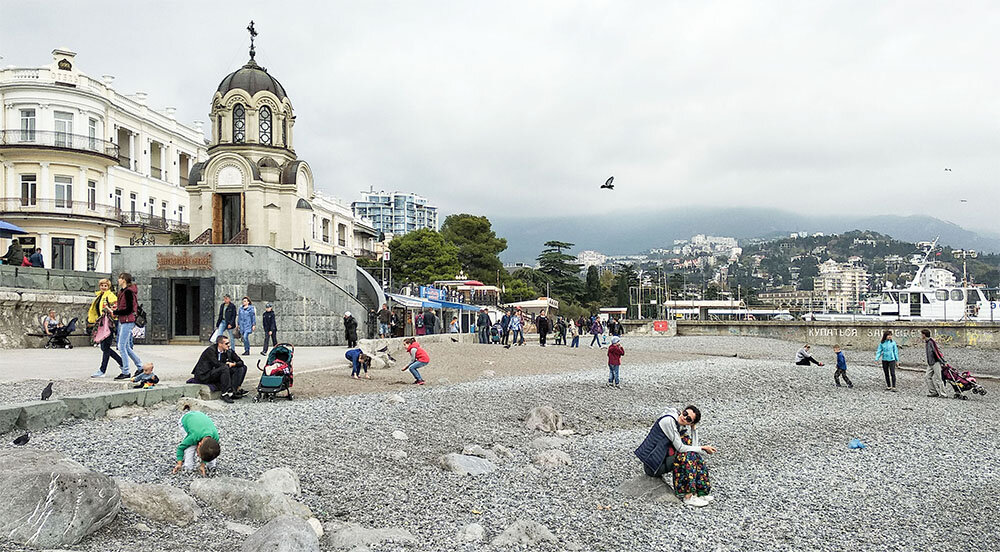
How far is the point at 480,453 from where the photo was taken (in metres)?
10.4

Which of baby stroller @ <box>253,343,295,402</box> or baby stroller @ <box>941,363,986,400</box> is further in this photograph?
baby stroller @ <box>941,363,986,400</box>

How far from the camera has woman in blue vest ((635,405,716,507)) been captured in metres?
8.69

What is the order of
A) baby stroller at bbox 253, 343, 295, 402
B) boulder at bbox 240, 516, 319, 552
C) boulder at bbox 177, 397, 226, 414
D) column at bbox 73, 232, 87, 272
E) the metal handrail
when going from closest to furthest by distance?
boulder at bbox 240, 516, 319, 552, boulder at bbox 177, 397, 226, 414, baby stroller at bbox 253, 343, 295, 402, the metal handrail, column at bbox 73, 232, 87, 272

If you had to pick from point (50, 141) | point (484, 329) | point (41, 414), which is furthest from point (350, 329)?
point (50, 141)

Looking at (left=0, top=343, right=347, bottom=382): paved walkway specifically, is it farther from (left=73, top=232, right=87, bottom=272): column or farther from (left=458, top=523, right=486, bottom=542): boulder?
(left=73, top=232, right=87, bottom=272): column

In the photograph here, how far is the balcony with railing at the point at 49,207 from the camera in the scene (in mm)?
37438

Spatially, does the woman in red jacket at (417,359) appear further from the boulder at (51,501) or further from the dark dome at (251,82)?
the dark dome at (251,82)

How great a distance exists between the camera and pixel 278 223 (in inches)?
1233

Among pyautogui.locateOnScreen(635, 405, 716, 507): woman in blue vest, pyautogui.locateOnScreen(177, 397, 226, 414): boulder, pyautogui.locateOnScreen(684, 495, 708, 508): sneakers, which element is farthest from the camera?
pyautogui.locateOnScreen(177, 397, 226, 414): boulder

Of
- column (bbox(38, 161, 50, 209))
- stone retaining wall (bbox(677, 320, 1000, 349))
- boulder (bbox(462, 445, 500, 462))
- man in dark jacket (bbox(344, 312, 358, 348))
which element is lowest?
stone retaining wall (bbox(677, 320, 1000, 349))

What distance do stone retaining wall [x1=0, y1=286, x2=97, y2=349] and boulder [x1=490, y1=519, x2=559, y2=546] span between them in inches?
779

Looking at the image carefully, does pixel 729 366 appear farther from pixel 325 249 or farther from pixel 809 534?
pixel 325 249

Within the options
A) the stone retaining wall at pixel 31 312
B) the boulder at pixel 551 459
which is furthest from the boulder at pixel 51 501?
the stone retaining wall at pixel 31 312

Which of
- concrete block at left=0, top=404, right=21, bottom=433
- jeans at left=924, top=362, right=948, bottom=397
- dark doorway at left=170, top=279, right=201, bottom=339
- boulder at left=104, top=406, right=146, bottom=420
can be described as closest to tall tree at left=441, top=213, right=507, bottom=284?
dark doorway at left=170, top=279, right=201, bottom=339
